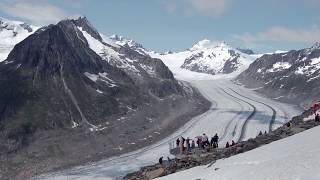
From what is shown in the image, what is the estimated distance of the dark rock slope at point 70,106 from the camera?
84.3m

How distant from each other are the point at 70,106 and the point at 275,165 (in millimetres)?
87049

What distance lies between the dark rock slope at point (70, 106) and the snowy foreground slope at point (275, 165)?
156 ft

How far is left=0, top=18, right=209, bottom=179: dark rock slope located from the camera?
84312mm

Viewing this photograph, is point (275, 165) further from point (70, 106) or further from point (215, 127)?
point (70, 106)

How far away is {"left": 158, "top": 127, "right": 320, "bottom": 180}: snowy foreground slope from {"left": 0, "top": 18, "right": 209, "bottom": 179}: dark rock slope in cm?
4761

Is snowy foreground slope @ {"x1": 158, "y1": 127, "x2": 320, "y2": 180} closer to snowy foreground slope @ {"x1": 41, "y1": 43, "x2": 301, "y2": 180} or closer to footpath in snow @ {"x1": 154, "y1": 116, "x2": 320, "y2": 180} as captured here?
footpath in snow @ {"x1": 154, "y1": 116, "x2": 320, "y2": 180}

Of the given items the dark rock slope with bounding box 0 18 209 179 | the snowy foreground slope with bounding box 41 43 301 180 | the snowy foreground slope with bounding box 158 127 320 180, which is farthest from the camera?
the dark rock slope with bounding box 0 18 209 179

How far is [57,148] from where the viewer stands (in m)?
85.8

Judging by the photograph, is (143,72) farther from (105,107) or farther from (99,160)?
(99,160)

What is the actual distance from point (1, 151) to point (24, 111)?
61.0ft

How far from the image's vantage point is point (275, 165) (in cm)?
2220

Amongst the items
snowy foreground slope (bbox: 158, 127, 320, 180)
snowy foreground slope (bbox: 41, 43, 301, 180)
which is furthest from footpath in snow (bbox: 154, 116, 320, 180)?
snowy foreground slope (bbox: 41, 43, 301, 180)

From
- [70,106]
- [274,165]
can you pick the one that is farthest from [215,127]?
[274,165]

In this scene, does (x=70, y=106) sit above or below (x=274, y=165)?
below
